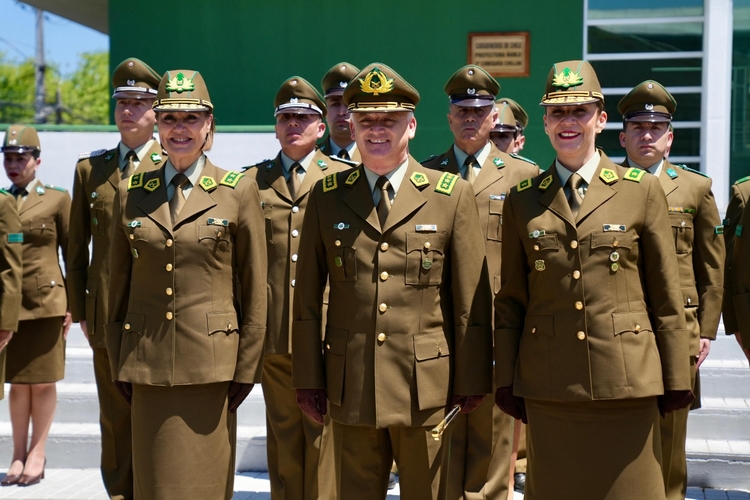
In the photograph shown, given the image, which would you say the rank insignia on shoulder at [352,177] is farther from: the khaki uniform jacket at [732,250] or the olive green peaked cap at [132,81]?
the khaki uniform jacket at [732,250]

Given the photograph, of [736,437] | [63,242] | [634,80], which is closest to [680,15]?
[634,80]

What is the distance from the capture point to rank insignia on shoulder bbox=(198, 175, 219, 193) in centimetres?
452

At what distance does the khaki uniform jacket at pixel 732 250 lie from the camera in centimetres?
596

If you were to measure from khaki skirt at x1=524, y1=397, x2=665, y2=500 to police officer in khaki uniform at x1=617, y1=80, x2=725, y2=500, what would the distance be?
1363 millimetres

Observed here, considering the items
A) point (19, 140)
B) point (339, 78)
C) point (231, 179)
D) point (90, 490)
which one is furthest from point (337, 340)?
point (19, 140)

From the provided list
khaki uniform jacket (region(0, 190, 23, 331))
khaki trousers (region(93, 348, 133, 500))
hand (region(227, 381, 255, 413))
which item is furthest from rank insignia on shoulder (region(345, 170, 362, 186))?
khaki uniform jacket (region(0, 190, 23, 331))

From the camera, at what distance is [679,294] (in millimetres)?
4020

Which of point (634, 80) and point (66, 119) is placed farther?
point (66, 119)

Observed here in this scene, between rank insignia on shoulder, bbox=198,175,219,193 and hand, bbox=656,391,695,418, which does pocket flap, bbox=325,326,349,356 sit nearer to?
rank insignia on shoulder, bbox=198,175,219,193

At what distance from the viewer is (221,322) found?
442 cm

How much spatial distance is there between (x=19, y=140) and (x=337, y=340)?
379cm

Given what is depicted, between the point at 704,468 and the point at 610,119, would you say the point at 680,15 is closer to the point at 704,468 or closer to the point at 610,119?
the point at 610,119

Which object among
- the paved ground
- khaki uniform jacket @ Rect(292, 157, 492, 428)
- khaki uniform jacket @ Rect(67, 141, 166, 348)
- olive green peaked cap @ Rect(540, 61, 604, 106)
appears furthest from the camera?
the paved ground

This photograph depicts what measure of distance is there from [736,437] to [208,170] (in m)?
4.21
